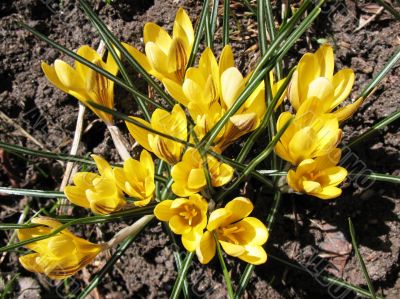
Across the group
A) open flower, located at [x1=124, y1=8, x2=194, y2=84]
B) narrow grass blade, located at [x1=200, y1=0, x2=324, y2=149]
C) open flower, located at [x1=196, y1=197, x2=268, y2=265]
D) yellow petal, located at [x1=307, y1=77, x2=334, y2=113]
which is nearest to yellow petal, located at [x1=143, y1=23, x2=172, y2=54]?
open flower, located at [x1=124, y1=8, x2=194, y2=84]

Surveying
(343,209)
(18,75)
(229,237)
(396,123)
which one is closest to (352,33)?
(396,123)

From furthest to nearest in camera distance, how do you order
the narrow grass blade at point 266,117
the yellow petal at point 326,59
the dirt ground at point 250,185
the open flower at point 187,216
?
1. the dirt ground at point 250,185
2. the yellow petal at point 326,59
3. the open flower at point 187,216
4. the narrow grass blade at point 266,117

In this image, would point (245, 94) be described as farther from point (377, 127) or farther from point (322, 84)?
point (377, 127)

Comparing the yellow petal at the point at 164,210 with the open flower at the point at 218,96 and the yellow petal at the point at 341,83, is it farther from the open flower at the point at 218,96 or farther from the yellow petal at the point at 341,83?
the yellow petal at the point at 341,83

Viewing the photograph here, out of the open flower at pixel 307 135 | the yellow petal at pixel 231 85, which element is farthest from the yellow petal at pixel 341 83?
the yellow petal at pixel 231 85

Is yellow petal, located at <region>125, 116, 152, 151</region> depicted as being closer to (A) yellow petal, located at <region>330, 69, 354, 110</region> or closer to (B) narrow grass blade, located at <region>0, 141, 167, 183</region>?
(B) narrow grass blade, located at <region>0, 141, 167, 183</region>
